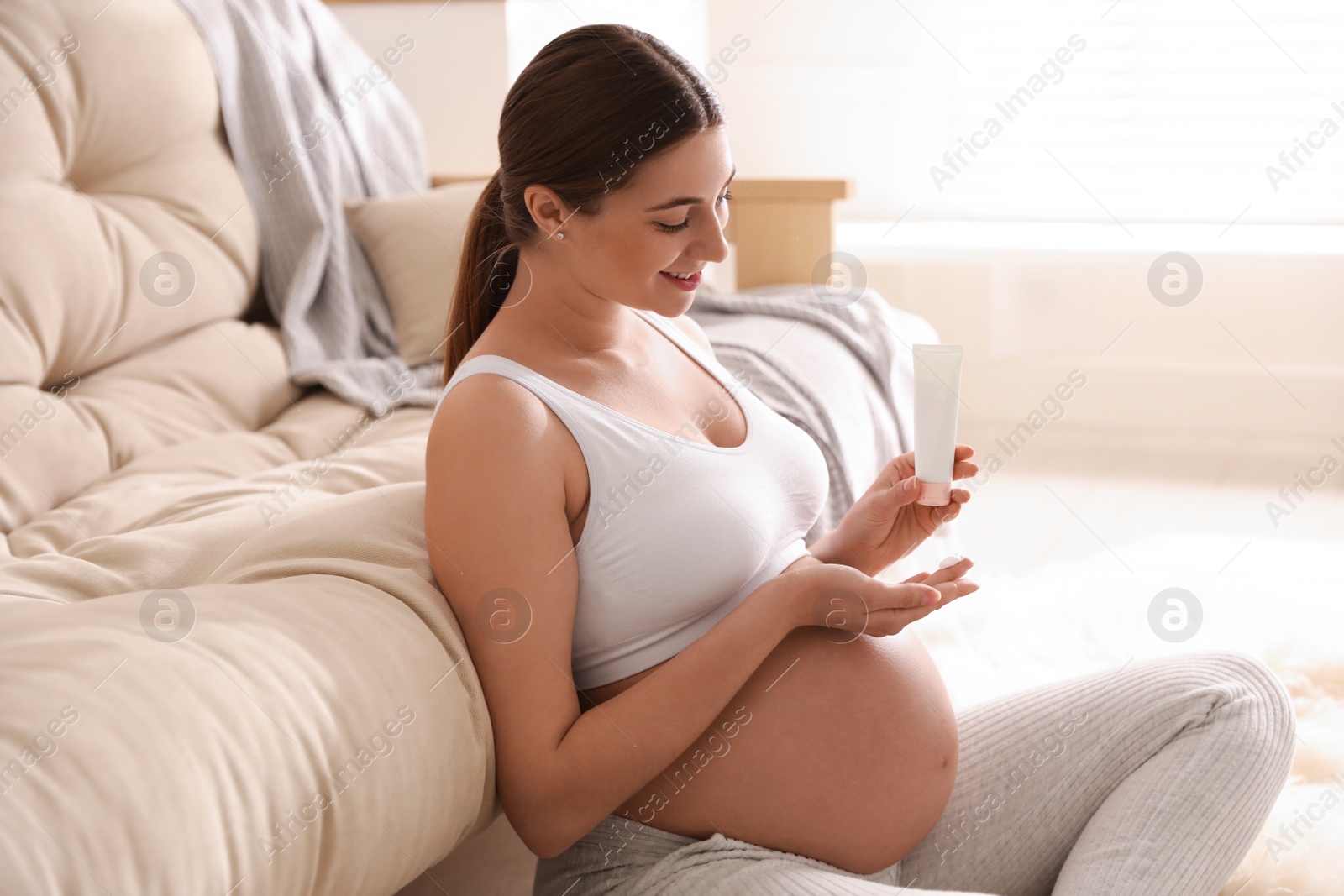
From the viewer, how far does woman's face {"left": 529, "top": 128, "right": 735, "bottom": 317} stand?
872 mm

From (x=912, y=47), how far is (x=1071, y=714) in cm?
257

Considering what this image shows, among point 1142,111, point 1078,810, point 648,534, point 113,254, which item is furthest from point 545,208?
point 1142,111

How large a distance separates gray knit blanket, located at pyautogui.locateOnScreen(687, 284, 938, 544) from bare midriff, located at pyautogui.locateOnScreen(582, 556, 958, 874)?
0.62 m

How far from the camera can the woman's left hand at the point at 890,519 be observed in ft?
3.27

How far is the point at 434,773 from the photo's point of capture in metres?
0.75

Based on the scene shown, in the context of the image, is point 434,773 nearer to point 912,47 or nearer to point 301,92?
point 301,92

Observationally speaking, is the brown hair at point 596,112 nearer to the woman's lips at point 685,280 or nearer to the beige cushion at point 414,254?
the woman's lips at point 685,280

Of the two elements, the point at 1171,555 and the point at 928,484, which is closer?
the point at 928,484

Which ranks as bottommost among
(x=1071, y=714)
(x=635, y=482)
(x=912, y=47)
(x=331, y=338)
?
(x=331, y=338)

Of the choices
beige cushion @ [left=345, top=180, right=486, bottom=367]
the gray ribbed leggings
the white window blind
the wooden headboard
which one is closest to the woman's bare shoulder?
the gray ribbed leggings

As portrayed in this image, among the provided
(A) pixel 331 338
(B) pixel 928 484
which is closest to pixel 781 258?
(A) pixel 331 338

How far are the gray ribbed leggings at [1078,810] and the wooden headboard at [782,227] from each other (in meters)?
1.24

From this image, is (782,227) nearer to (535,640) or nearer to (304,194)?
(304,194)

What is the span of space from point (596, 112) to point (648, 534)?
32cm
